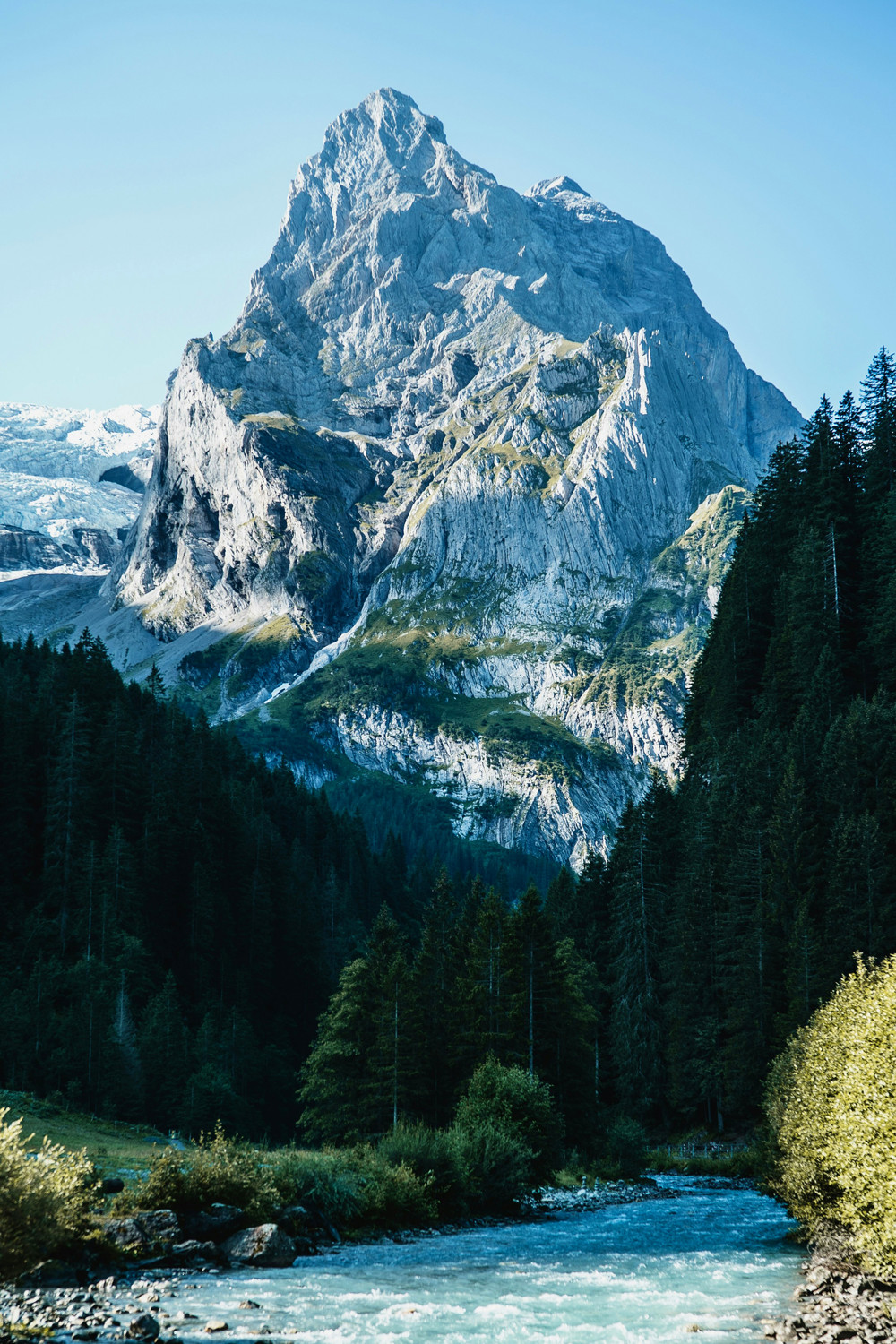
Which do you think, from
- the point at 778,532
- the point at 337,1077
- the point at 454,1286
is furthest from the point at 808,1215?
the point at 778,532

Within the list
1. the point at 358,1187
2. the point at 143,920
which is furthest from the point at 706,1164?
the point at 143,920

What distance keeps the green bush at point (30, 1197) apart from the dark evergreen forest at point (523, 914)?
146 feet

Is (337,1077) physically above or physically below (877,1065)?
below

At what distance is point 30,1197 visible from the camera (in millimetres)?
24656

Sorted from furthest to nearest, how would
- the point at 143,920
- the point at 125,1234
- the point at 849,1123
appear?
the point at 143,920 → the point at 849,1123 → the point at 125,1234

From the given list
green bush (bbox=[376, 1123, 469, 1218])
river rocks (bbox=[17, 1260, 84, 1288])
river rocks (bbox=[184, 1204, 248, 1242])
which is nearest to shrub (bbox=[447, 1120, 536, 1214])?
green bush (bbox=[376, 1123, 469, 1218])

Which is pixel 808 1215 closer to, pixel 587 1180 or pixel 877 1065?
pixel 877 1065

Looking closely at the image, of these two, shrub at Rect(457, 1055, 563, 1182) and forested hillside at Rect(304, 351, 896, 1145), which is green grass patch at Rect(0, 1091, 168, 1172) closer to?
forested hillside at Rect(304, 351, 896, 1145)

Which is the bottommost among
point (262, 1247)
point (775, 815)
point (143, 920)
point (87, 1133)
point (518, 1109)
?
point (87, 1133)

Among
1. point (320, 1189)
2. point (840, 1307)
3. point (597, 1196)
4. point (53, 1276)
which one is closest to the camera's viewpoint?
point (53, 1276)

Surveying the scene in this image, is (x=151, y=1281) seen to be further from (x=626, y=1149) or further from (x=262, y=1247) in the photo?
(x=626, y=1149)

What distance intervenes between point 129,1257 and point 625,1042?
70.1 metres

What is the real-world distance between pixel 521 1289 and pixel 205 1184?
1207 cm

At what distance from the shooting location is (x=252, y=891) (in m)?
116
